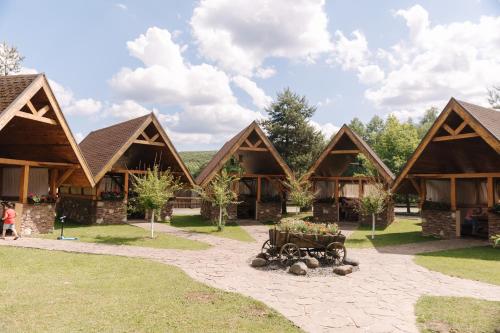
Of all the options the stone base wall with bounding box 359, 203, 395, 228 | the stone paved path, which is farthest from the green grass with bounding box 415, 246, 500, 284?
the stone base wall with bounding box 359, 203, 395, 228

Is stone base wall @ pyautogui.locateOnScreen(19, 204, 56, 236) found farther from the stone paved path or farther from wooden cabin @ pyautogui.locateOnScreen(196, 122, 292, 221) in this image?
wooden cabin @ pyautogui.locateOnScreen(196, 122, 292, 221)

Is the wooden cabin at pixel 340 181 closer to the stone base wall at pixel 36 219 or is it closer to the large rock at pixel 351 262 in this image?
the large rock at pixel 351 262

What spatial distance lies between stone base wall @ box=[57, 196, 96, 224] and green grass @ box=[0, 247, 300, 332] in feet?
32.4

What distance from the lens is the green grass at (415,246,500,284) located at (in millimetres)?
10590

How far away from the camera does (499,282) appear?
32.2ft

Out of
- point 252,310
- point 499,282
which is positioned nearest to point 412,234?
point 499,282

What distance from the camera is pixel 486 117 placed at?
16.4 m

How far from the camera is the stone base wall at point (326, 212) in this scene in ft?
81.6

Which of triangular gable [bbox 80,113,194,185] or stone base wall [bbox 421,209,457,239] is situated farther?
triangular gable [bbox 80,113,194,185]

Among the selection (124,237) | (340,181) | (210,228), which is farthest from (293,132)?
(124,237)

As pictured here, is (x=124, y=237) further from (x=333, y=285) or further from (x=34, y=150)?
(x=333, y=285)

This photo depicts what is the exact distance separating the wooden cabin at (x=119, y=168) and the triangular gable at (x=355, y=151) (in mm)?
9072

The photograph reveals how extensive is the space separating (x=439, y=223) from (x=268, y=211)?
10.6 m

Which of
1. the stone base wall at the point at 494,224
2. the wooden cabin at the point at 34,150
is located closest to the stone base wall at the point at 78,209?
the wooden cabin at the point at 34,150
